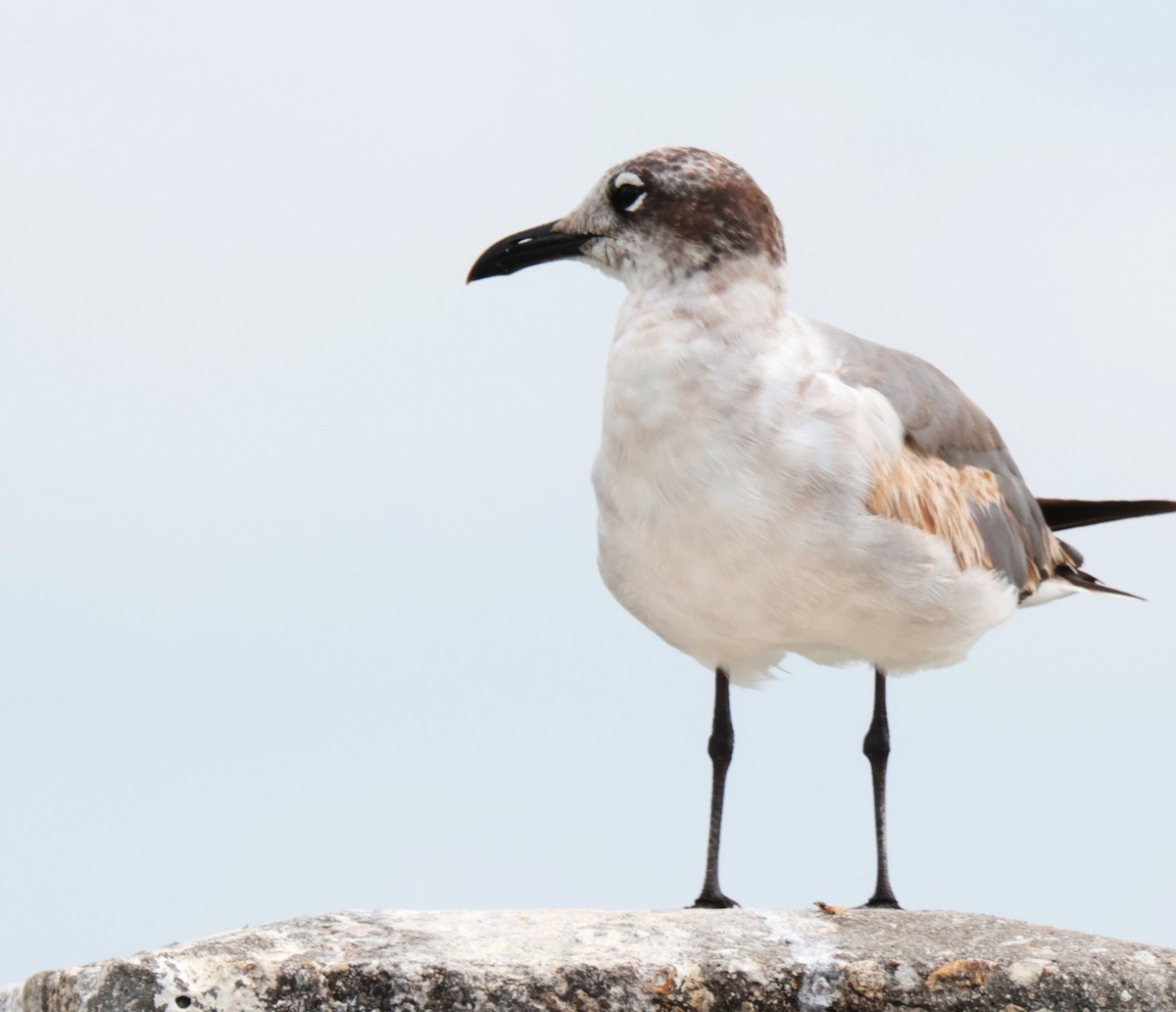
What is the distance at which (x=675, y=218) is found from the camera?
7.11 metres

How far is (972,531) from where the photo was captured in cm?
763

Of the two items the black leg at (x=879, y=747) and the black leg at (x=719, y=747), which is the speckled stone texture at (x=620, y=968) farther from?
the black leg at (x=719, y=747)

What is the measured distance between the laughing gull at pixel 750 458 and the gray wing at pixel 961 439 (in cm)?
2

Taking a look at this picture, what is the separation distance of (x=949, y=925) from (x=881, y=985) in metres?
0.62

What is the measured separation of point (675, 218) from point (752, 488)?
43.8 inches

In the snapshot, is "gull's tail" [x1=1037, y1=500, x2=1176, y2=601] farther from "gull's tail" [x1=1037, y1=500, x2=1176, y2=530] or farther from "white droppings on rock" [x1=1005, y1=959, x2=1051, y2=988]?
"white droppings on rock" [x1=1005, y1=959, x2=1051, y2=988]

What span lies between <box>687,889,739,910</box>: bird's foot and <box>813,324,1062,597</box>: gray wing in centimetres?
178

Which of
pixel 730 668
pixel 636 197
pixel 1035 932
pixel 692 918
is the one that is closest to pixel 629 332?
pixel 636 197

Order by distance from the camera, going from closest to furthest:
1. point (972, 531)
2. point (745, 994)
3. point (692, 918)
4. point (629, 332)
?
point (745, 994)
point (692, 918)
point (629, 332)
point (972, 531)

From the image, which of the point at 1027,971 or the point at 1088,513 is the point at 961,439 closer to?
the point at 1088,513

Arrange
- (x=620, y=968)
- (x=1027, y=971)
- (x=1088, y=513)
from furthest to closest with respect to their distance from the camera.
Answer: (x=1088, y=513), (x=1027, y=971), (x=620, y=968)

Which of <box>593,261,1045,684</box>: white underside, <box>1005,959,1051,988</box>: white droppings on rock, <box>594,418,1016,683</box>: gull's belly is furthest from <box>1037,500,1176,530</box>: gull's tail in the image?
<box>1005,959,1051,988</box>: white droppings on rock

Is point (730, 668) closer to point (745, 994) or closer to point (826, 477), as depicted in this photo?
point (826, 477)

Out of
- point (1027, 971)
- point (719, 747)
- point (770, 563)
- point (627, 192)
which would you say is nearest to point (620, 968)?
point (1027, 971)
